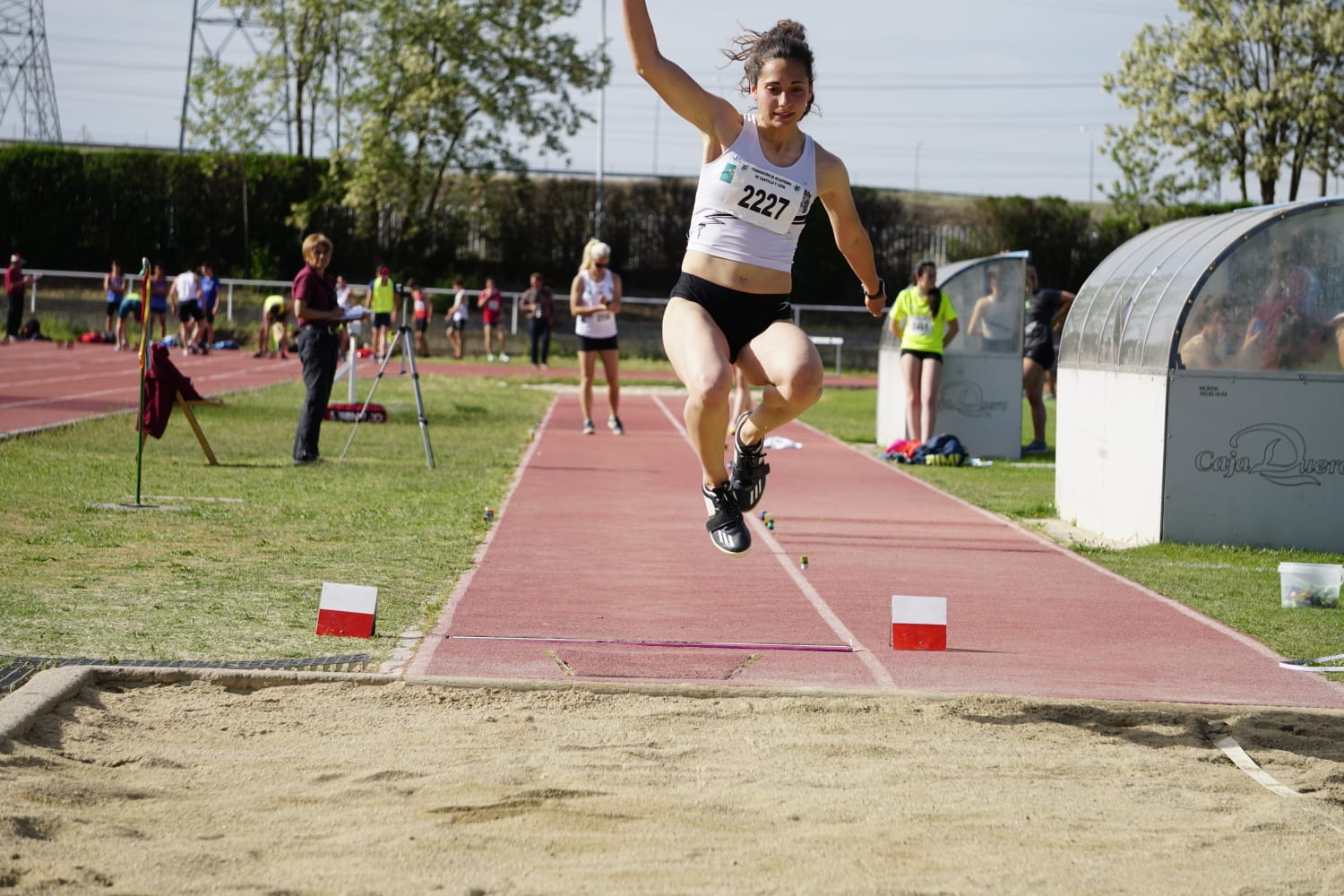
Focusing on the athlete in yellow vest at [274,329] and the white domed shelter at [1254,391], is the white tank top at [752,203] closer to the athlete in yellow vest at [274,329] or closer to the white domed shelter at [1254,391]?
the white domed shelter at [1254,391]

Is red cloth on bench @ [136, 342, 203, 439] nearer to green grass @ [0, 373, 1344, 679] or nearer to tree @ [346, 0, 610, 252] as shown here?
green grass @ [0, 373, 1344, 679]

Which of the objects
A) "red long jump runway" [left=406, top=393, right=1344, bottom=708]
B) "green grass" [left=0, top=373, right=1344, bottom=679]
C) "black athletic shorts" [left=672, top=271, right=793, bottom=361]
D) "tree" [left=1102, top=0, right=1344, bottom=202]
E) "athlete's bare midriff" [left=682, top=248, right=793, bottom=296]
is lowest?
"red long jump runway" [left=406, top=393, right=1344, bottom=708]

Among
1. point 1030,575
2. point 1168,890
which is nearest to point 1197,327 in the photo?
point 1030,575

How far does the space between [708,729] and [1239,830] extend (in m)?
1.68

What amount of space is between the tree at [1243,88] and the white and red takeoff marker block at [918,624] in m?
37.8

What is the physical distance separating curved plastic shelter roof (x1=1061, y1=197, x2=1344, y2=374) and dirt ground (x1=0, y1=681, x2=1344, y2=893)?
4.68 metres

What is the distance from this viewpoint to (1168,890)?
3.62 m

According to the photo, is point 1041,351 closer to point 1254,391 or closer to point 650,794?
point 1254,391

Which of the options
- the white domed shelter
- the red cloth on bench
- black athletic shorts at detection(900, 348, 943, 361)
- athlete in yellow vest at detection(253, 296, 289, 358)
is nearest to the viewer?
the white domed shelter

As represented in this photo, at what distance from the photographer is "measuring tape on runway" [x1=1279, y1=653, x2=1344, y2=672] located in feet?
19.8

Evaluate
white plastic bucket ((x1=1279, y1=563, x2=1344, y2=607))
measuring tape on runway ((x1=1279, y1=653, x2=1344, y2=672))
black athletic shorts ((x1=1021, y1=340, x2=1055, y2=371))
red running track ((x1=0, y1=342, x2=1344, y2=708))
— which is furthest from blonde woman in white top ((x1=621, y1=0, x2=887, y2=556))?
black athletic shorts ((x1=1021, y1=340, x2=1055, y2=371))

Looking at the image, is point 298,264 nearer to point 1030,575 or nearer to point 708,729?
point 1030,575

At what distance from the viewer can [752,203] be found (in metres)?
5.93

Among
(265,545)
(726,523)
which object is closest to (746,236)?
(726,523)
